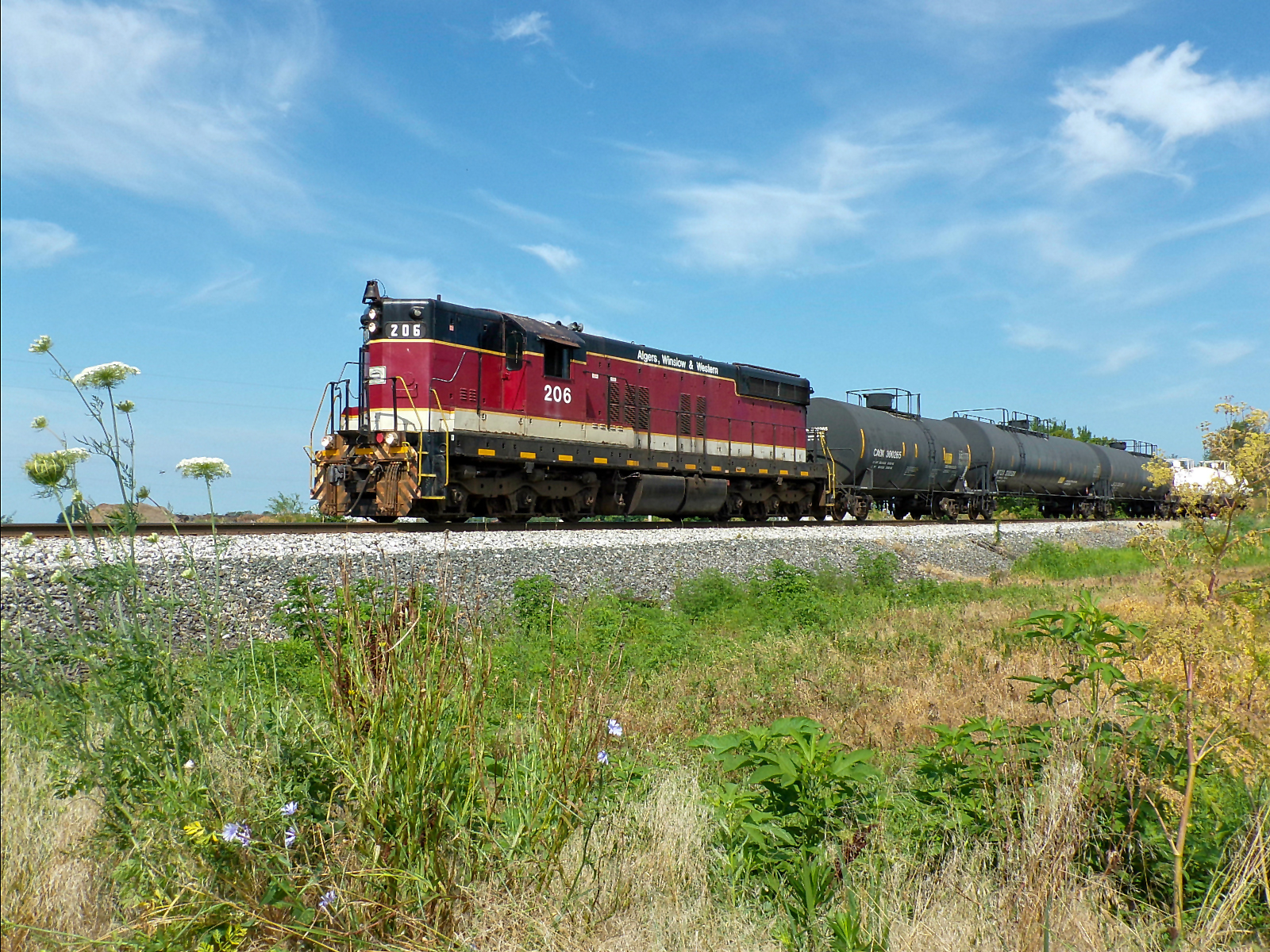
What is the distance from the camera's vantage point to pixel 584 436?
717 inches

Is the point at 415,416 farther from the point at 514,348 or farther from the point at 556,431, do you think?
the point at 556,431

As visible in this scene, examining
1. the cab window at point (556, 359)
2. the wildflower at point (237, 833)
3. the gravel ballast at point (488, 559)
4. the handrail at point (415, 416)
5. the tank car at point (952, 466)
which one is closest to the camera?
the wildflower at point (237, 833)

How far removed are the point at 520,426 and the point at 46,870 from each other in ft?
45.4

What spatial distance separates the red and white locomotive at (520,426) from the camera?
15.3 m

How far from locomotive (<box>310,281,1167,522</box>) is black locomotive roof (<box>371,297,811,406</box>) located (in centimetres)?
4

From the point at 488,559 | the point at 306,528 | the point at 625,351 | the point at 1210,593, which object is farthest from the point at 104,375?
the point at 625,351

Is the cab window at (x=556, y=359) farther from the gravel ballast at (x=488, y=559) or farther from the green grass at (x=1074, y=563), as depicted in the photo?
the green grass at (x=1074, y=563)

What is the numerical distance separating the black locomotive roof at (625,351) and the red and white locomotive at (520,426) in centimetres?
4

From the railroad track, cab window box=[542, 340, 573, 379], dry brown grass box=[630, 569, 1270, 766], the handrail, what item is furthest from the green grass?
the handrail

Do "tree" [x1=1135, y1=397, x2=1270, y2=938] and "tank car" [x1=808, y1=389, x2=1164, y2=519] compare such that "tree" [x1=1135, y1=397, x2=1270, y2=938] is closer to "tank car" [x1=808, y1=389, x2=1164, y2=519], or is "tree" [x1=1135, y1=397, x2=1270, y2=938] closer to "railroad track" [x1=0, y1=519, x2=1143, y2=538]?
"railroad track" [x1=0, y1=519, x2=1143, y2=538]

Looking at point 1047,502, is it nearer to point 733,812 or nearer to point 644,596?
point 644,596

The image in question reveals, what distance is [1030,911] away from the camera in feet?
9.87

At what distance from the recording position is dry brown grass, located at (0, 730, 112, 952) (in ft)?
9.89

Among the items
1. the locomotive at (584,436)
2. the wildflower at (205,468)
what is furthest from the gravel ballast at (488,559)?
the locomotive at (584,436)
